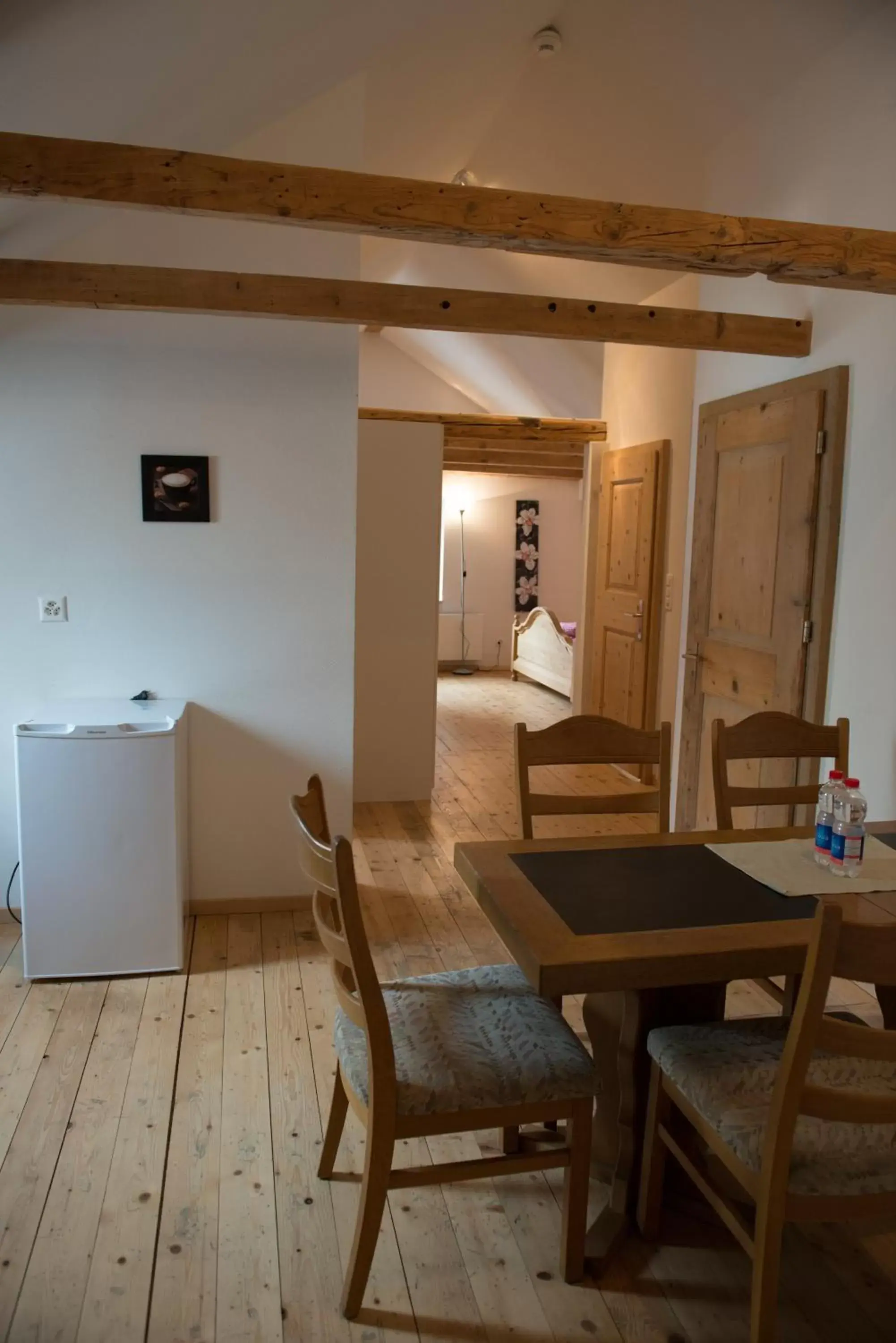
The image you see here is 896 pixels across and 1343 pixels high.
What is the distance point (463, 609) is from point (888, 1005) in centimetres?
827

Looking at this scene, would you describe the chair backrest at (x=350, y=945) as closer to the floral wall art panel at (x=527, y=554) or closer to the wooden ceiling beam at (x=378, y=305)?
the wooden ceiling beam at (x=378, y=305)

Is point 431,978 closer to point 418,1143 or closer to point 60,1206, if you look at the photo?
point 418,1143

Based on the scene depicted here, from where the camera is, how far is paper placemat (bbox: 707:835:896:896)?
1.94 m

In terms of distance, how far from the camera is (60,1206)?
2.00m

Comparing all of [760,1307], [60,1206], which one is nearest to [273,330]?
[60,1206]

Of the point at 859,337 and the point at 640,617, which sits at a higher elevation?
the point at 859,337

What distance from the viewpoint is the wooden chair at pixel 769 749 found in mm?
2566

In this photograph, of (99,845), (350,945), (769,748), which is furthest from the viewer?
(99,845)

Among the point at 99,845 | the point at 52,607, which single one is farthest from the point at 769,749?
the point at 52,607

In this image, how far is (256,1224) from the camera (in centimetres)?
197

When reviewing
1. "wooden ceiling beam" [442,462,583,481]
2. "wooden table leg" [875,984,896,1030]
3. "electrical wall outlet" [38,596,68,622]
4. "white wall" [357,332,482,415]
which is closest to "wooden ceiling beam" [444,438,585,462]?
"wooden ceiling beam" [442,462,583,481]

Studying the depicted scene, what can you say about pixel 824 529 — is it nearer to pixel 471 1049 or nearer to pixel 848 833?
pixel 848 833

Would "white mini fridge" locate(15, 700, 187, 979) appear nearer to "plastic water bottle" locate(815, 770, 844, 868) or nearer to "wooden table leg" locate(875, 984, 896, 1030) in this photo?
"plastic water bottle" locate(815, 770, 844, 868)

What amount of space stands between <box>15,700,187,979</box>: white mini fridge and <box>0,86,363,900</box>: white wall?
41cm
